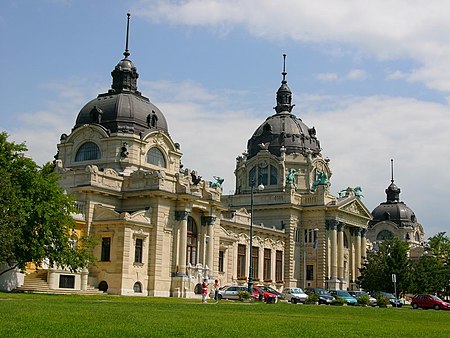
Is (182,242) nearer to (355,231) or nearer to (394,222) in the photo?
(355,231)

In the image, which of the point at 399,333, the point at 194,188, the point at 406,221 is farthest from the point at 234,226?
the point at 406,221

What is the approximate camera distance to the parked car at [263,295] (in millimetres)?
55031

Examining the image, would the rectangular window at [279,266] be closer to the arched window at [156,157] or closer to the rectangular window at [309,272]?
the rectangular window at [309,272]

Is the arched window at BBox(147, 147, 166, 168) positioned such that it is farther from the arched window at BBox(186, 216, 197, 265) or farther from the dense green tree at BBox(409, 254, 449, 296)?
the dense green tree at BBox(409, 254, 449, 296)

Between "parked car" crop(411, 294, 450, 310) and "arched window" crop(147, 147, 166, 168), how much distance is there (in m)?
30.0

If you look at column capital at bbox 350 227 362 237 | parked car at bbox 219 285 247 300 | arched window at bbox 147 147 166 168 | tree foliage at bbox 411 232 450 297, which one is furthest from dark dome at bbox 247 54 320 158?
parked car at bbox 219 285 247 300

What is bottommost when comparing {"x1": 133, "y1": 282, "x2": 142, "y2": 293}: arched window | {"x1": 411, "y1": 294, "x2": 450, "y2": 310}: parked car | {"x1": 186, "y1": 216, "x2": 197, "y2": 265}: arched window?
{"x1": 411, "y1": 294, "x2": 450, "y2": 310}: parked car

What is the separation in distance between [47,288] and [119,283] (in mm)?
7542

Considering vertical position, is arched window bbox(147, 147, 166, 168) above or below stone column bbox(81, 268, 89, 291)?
above

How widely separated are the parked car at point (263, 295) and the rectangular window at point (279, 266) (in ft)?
97.2

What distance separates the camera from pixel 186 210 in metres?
64.9

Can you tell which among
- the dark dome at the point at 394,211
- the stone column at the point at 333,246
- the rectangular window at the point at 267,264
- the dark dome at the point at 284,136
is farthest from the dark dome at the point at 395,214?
the rectangular window at the point at 267,264

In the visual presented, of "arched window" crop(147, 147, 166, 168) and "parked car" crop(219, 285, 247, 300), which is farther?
"arched window" crop(147, 147, 166, 168)

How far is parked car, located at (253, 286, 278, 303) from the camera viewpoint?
181 ft
